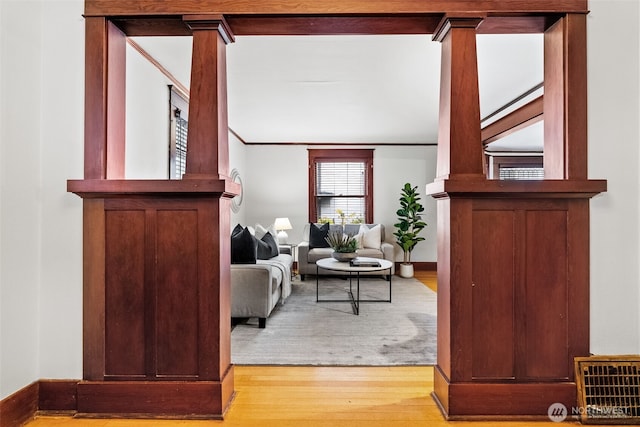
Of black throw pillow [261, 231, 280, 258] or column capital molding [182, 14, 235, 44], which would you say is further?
black throw pillow [261, 231, 280, 258]

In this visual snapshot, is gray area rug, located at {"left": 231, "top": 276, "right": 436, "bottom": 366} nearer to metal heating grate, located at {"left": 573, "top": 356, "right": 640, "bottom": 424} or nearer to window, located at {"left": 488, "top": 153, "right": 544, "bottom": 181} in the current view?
metal heating grate, located at {"left": 573, "top": 356, "right": 640, "bottom": 424}

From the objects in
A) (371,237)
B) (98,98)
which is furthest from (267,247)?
(98,98)

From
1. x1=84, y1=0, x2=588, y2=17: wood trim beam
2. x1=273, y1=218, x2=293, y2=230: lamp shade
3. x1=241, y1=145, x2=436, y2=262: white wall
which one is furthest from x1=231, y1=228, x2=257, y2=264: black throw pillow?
x1=241, y1=145, x2=436, y2=262: white wall

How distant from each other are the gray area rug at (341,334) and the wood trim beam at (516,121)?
2.54 m

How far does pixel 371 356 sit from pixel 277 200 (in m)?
4.88

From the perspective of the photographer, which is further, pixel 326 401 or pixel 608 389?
pixel 326 401

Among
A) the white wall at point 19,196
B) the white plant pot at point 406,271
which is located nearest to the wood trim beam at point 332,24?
the white wall at point 19,196

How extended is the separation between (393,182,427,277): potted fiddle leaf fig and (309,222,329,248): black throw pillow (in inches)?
52.8

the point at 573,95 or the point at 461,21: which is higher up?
the point at 461,21

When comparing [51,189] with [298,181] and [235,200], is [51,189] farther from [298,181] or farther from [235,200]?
[298,181]

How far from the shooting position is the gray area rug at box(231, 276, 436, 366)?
266cm

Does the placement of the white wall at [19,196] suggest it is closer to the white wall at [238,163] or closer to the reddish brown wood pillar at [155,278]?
the reddish brown wood pillar at [155,278]

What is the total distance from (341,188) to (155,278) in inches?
219

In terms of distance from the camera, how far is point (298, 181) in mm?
7180
